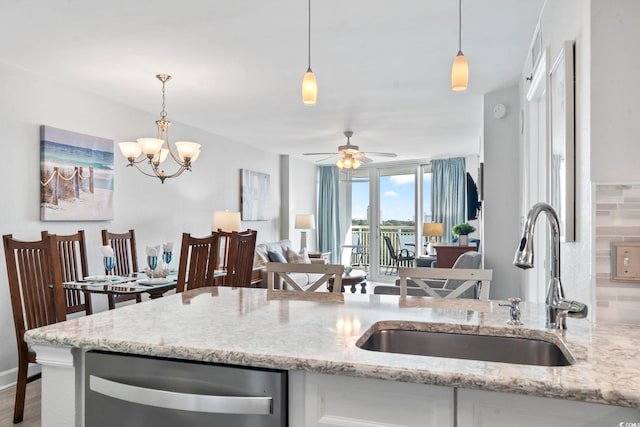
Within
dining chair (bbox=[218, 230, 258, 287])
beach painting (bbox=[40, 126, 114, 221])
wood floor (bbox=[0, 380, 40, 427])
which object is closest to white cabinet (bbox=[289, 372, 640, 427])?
wood floor (bbox=[0, 380, 40, 427])

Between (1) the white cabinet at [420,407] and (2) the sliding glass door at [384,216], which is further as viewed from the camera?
(2) the sliding glass door at [384,216]

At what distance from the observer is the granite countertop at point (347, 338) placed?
98 centimetres

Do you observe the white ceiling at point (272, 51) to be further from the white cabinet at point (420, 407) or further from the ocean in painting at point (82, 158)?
the white cabinet at point (420, 407)

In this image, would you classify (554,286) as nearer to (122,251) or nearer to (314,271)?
(314,271)

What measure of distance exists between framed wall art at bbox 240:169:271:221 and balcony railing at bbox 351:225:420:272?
256cm

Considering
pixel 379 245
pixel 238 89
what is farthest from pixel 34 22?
pixel 379 245

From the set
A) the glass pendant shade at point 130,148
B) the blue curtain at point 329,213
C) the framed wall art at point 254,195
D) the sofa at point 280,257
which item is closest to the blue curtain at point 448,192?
the blue curtain at point 329,213

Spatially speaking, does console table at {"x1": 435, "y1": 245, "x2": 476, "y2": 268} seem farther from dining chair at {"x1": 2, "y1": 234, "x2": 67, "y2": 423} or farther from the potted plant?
dining chair at {"x1": 2, "y1": 234, "x2": 67, "y2": 423}

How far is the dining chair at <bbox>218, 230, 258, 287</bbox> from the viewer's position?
3.85 m

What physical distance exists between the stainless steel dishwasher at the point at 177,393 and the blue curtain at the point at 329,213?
8.08 meters

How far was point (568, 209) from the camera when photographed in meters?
1.70

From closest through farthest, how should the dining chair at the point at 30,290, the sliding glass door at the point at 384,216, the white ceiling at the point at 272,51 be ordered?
the white ceiling at the point at 272,51 < the dining chair at the point at 30,290 < the sliding glass door at the point at 384,216

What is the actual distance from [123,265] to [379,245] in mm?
5800

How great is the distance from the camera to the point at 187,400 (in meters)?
1.16
